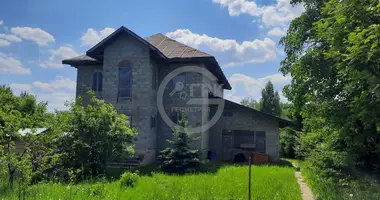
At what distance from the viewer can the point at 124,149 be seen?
483 inches

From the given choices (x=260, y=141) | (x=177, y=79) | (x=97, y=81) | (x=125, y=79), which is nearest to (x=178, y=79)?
(x=177, y=79)

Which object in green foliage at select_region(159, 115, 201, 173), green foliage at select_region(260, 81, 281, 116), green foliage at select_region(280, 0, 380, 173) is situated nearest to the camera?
green foliage at select_region(280, 0, 380, 173)

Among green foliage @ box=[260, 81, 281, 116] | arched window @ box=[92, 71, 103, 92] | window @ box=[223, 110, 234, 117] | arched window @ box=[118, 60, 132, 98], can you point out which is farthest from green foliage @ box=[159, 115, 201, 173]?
green foliage @ box=[260, 81, 281, 116]

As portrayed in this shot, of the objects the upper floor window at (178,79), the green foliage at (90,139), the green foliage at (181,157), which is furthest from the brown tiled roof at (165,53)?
the green foliage at (90,139)

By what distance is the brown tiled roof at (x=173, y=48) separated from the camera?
1662cm

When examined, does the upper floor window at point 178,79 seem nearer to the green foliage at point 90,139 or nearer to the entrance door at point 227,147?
the entrance door at point 227,147

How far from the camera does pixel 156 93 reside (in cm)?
1708

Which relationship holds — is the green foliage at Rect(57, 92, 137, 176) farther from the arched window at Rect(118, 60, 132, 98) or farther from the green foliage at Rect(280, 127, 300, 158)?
the green foliage at Rect(280, 127, 300, 158)

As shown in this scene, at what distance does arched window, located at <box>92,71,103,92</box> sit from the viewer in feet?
59.2

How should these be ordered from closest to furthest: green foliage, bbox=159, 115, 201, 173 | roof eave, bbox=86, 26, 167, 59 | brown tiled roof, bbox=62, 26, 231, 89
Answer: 1. green foliage, bbox=159, 115, 201, 173
2. roof eave, bbox=86, 26, 167, 59
3. brown tiled roof, bbox=62, 26, 231, 89

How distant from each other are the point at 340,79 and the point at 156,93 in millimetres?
10455

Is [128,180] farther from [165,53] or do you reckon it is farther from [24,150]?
[165,53]

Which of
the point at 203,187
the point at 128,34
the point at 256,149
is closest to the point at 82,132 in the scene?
the point at 203,187

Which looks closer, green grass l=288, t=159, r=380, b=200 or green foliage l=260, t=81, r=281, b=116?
green grass l=288, t=159, r=380, b=200
